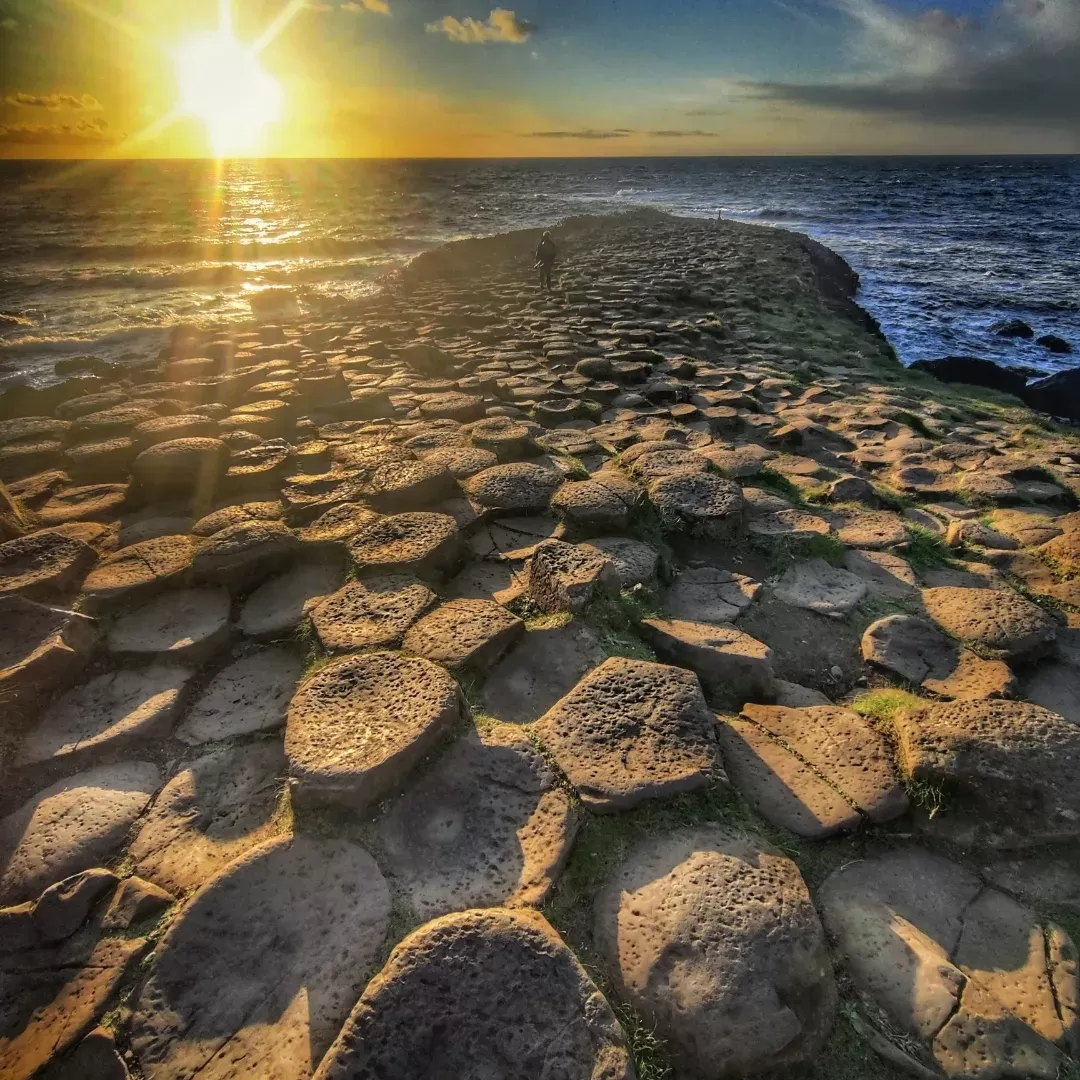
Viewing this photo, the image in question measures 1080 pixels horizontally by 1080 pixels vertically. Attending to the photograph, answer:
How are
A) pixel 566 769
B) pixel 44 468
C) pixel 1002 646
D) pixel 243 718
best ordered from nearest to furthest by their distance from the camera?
pixel 566 769 → pixel 243 718 → pixel 1002 646 → pixel 44 468

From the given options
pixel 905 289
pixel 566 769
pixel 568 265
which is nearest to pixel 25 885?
pixel 566 769

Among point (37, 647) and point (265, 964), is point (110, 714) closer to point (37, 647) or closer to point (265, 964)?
point (37, 647)

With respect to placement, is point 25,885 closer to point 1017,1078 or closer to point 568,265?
point 1017,1078

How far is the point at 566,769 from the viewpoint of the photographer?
5.87 ft

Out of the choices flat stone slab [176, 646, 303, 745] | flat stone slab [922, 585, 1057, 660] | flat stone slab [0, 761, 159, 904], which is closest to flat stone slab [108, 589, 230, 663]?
flat stone slab [176, 646, 303, 745]

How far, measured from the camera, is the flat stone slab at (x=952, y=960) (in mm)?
1300

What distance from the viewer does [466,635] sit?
2236mm

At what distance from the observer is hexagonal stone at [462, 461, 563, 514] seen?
3.13 meters

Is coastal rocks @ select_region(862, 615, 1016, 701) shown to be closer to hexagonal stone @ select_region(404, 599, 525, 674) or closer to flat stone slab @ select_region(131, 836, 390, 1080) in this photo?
hexagonal stone @ select_region(404, 599, 525, 674)

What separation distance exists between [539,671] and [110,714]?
140 cm

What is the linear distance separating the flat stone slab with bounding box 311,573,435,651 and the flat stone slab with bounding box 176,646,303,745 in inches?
6.7

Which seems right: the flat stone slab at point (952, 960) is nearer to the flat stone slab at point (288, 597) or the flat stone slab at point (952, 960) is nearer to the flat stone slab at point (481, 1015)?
the flat stone slab at point (481, 1015)

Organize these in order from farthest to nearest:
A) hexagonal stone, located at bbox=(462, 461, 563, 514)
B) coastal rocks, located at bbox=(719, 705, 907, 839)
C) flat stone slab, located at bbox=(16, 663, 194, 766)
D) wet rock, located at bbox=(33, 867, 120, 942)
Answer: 1. hexagonal stone, located at bbox=(462, 461, 563, 514)
2. flat stone slab, located at bbox=(16, 663, 194, 766)
3. coastal rocks, located at bbox=(719, 705, 907, 839)
4. wet rock, located at bbox=(33, 867, 120, 942)

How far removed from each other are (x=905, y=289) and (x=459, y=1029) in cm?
1772
